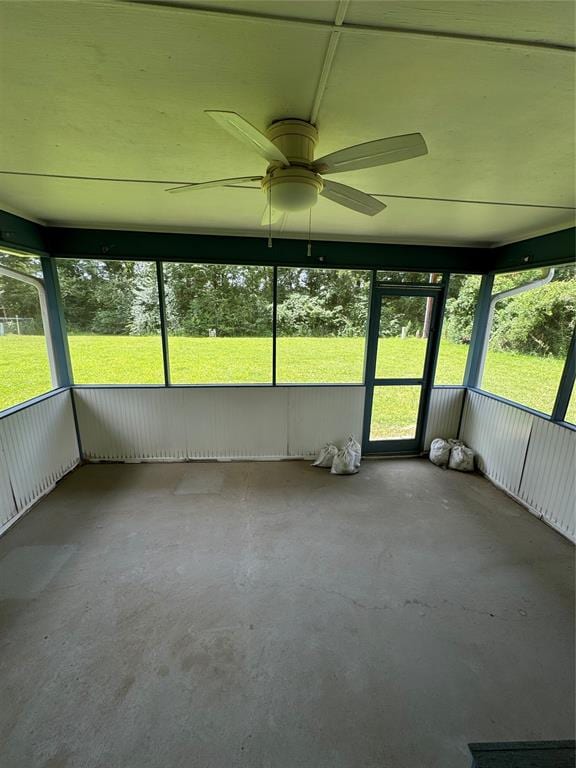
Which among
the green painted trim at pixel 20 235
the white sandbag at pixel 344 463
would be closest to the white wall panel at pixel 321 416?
the white sandbag at pixel 344 463

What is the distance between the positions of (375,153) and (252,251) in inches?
98.1

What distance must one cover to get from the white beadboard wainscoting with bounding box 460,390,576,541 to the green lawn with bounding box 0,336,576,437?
26cm

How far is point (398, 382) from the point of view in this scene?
4.06 metres

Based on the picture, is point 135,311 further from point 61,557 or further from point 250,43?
point 250,43

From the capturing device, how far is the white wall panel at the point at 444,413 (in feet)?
13.4

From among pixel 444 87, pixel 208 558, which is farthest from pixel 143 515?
pixel 444 87

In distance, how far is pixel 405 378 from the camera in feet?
13.3

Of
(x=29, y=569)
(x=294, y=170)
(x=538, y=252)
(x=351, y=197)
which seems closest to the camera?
(x=294, y=170)

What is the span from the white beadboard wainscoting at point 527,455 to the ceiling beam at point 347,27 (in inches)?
111

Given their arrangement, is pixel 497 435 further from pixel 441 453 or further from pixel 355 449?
pixel 355 449

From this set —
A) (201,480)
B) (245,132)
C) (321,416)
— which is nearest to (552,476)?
(321,416)

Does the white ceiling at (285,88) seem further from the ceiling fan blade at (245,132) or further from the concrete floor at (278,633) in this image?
the concrete floor at (278,633)

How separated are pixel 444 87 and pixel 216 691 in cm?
285

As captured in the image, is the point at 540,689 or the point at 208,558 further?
the point at 208,558
